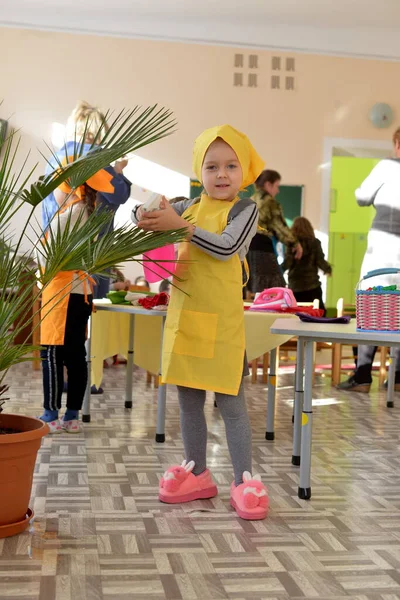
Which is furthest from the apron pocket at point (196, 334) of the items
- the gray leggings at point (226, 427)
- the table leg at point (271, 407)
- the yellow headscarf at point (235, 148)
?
the table leg at point (271, 407)

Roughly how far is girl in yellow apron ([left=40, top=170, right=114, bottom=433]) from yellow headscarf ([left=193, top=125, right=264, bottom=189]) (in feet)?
3.10

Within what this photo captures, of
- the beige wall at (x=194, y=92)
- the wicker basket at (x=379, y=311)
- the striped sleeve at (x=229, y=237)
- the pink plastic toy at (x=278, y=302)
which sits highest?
the beige wall at (x=194, y=92)

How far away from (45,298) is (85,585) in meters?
2.10

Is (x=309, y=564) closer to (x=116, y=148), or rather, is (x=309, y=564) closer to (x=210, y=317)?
(x=210, y=317)

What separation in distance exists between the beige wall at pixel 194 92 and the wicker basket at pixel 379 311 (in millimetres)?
6102

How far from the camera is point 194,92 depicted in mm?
8578

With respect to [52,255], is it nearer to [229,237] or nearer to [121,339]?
[229,237]

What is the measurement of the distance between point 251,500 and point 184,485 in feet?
0.93

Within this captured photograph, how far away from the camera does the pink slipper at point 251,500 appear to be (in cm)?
252

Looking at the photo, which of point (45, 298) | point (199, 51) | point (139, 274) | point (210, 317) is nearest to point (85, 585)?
point (210, 317)

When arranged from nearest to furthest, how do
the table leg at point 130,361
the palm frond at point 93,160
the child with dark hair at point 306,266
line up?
the palm frond at point 93,160, the table leg at point 130,361, the child with dark hair at point 306,266

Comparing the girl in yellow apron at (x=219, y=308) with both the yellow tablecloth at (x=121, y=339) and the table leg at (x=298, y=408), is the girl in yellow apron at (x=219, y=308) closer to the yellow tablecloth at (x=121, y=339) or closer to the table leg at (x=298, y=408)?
the table leg at (x=298, y=408)

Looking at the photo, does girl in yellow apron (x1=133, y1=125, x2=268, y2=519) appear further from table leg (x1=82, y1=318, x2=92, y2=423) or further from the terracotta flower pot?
table leg (x1=82, y1=318, x2=92, y2=423)

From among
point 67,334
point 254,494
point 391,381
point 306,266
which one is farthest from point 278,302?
point 306,266
